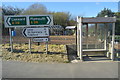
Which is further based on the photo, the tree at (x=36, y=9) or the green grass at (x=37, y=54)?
the tree at (x=36, y=9)

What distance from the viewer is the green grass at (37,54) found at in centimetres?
911

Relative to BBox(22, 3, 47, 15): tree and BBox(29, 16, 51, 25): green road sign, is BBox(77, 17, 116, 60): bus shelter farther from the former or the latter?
BBox(22, 3, 47, 15): tree

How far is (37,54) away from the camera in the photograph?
32.4 ft

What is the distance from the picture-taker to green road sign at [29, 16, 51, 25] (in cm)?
1020

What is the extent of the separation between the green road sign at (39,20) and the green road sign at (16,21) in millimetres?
465

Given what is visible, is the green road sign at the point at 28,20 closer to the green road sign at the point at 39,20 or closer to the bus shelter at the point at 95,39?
the green road sign at the point at 39,20

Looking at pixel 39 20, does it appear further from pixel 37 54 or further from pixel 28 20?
pixel 37 54

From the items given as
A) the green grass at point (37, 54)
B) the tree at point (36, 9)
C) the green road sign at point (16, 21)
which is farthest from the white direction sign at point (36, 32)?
the tree at point (36, 9)

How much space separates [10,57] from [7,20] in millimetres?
2523

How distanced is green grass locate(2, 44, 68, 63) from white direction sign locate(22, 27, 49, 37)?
3.53ft

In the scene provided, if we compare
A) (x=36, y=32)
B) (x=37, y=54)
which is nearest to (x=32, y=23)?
(x=36, y=32)

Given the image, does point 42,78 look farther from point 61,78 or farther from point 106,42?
point 106,42

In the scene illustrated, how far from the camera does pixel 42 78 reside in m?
5.61

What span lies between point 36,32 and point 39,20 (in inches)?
30.7
